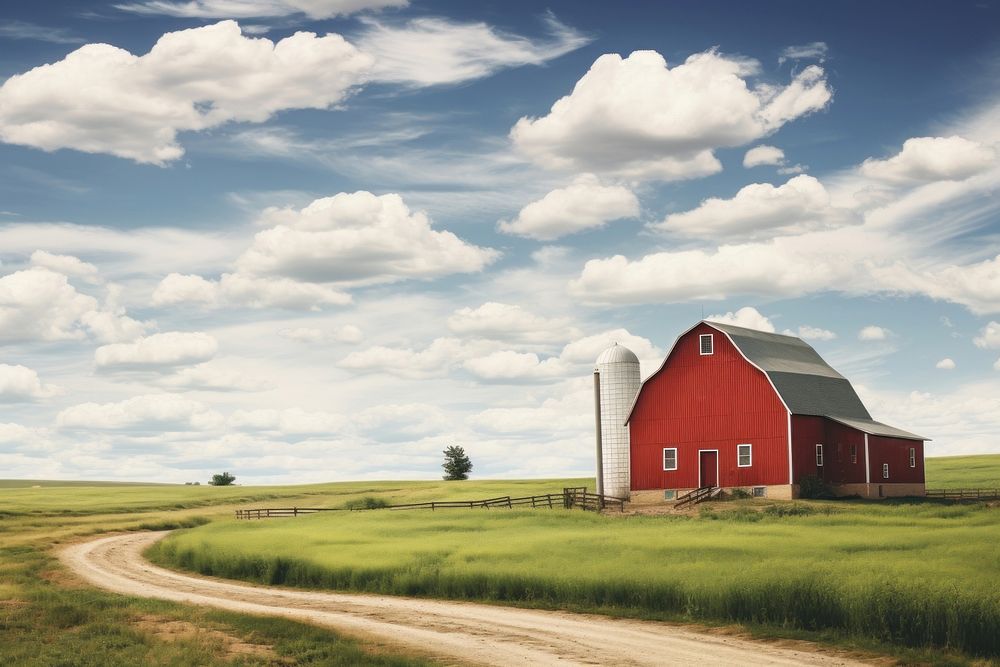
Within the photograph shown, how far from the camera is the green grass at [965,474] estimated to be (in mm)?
80037

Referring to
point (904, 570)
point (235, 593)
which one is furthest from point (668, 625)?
point (235, 593)

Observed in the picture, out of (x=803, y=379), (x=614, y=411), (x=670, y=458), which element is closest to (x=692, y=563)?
(x=670, y=458)

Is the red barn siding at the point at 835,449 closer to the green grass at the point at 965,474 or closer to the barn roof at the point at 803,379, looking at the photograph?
the barn roof at the point at 803,379

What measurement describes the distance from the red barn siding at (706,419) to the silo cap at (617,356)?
3.04 meters

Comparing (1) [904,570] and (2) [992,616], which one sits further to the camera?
(1) [904,570]

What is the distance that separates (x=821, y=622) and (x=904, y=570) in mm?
3360

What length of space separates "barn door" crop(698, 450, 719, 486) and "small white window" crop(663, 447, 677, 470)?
1.52 meters

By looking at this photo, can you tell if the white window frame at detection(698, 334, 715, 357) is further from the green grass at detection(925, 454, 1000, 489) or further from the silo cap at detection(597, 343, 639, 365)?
the green grass at detection(925, 454, 1000, 489)

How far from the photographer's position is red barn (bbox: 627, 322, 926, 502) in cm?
5678

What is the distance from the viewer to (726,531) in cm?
3856

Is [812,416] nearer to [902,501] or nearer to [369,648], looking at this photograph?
[902,501]

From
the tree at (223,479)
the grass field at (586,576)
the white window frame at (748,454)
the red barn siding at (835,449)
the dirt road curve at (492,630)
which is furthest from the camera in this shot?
the tree at (223,479)

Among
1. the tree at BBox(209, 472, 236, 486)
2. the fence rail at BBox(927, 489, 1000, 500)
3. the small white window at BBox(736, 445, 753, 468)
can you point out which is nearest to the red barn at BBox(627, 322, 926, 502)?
the small white window at BBox(736, 445, 753, 468)

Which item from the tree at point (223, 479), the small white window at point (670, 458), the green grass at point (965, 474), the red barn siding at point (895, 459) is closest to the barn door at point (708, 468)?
the small white window at point (670, 458)
